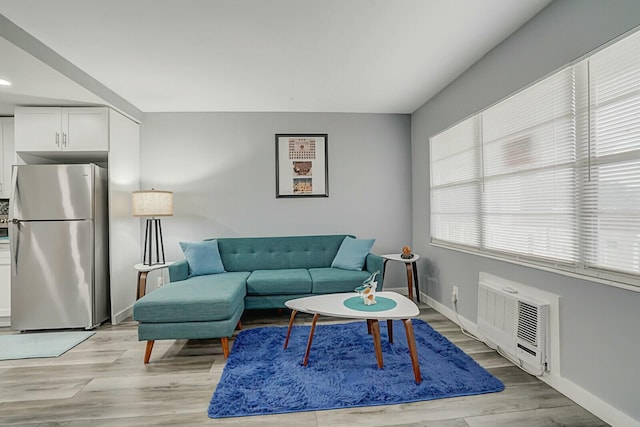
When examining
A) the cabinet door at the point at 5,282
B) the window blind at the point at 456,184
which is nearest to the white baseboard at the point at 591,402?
the window blind at the point at 456,184

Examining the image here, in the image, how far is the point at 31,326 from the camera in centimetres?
309

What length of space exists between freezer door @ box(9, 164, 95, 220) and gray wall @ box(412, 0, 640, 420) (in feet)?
12.9

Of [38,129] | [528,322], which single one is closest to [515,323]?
[528,322]

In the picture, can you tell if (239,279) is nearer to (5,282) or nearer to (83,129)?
(83,129)

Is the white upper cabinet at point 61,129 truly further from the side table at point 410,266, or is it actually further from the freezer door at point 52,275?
the side table at point 410,266

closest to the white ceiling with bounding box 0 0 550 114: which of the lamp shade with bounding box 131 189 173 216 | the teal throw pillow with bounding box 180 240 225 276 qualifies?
the lamp shade with bounding box 131 189 173 216

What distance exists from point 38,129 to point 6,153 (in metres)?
0.76

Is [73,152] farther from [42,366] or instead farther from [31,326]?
[42,366]

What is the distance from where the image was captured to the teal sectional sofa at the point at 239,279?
94.2 inches

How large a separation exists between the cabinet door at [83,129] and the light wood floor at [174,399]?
2.07 meters

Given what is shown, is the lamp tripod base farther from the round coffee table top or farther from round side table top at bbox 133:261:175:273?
the round coffee table top

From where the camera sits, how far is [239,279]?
316 centimetres

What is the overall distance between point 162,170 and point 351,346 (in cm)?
321

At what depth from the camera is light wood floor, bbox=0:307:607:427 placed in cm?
170
